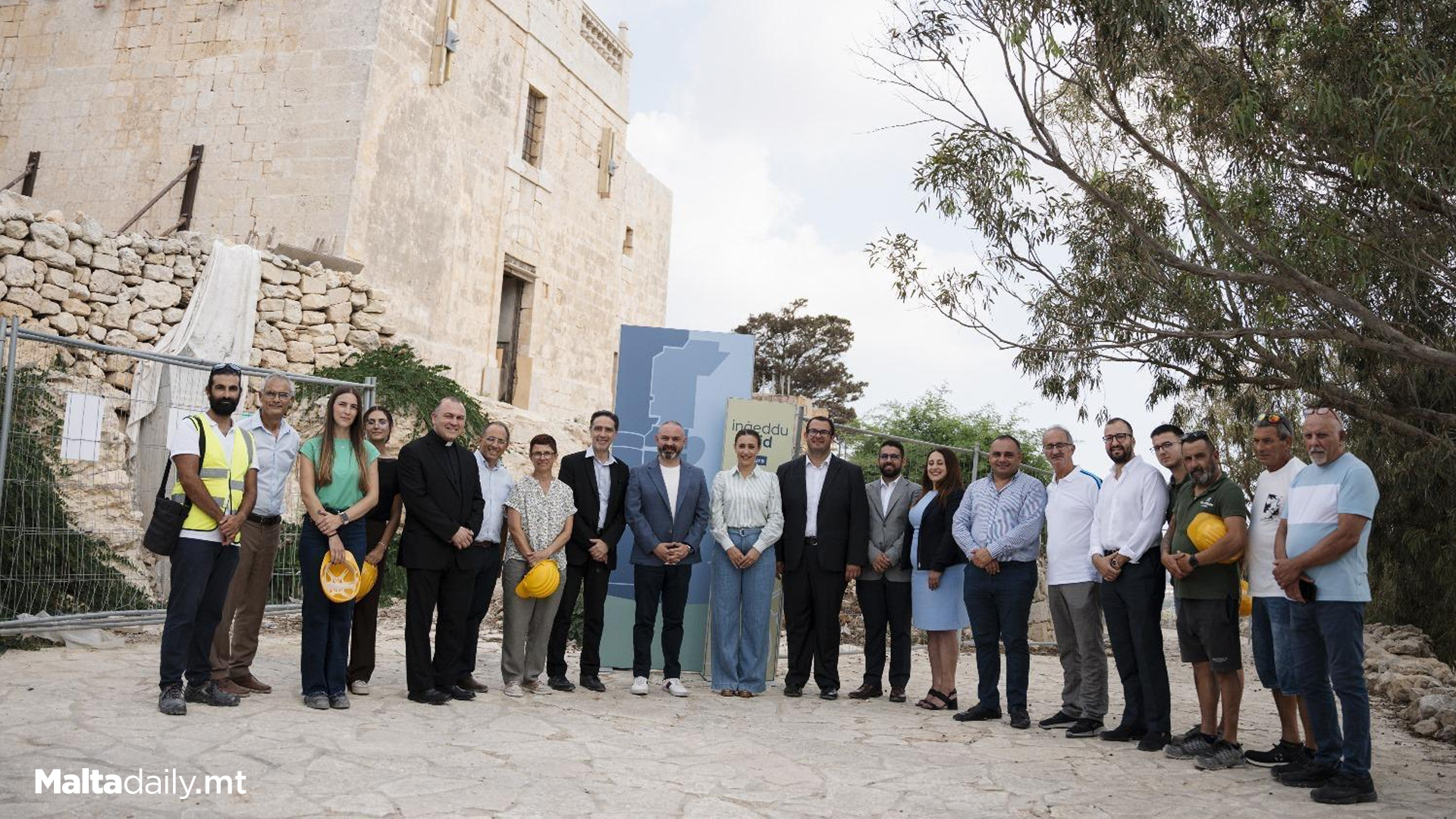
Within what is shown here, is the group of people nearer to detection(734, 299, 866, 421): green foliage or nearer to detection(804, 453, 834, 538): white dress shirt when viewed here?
detection(804, 453, 834, 538): white dress shirt

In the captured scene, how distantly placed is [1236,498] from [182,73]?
13954 mm

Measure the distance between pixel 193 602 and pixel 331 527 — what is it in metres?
0.72

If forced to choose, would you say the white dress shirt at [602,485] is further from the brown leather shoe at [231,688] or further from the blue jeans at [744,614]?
the brown leather shoe at [231,688]

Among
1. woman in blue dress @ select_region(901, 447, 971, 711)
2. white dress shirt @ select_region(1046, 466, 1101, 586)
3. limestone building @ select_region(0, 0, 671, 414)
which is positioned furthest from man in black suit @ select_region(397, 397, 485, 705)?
limestone building @ select_region(0, 0, 671, 414)

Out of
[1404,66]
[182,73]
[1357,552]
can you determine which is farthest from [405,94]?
[1357,552]

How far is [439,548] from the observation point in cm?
602

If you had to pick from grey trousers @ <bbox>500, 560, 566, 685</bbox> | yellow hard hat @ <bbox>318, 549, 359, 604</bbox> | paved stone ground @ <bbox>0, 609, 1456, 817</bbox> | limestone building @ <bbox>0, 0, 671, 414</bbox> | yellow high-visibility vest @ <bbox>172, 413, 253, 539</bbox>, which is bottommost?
paved stone ground @ <bbox>0, 609, 1456, 817</bbox>

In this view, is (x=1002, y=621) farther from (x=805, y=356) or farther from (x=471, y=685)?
(x=805, y=356)

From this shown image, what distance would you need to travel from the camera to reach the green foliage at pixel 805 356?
4066 cm

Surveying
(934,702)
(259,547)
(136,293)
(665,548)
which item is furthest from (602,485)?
(136,293)

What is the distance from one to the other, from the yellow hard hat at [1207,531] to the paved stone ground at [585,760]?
1085mm

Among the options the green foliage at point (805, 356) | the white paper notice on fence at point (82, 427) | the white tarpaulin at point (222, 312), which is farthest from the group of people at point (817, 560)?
the green foliage at point (805, 356)

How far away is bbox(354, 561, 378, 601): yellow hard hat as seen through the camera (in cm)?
583

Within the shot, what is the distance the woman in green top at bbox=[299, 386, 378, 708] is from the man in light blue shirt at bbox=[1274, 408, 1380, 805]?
4554mm
